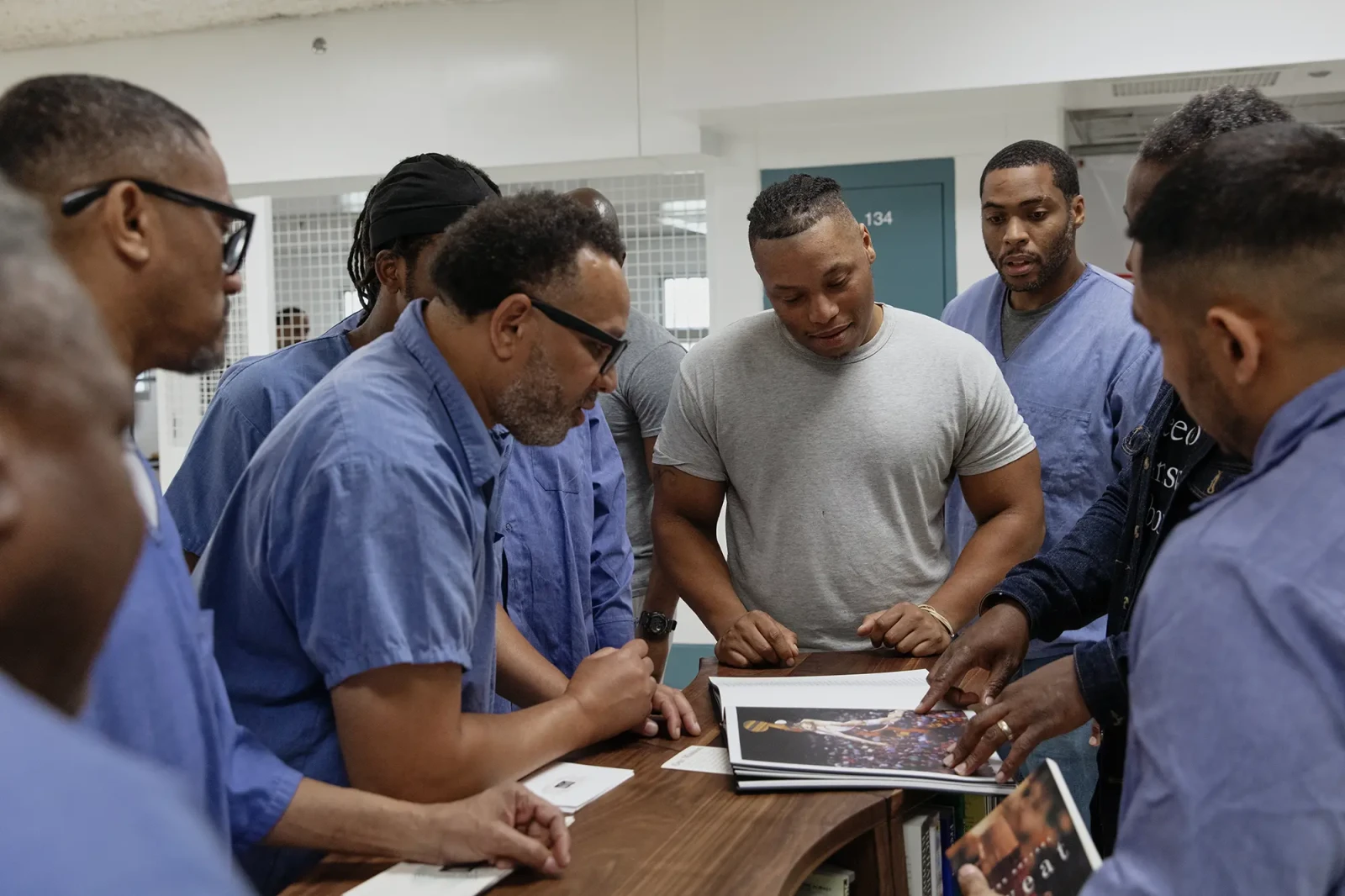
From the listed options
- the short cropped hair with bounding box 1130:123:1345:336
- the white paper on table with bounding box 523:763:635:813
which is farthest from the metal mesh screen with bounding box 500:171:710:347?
the short cropped hair with bounding box 1130:123:1345:336

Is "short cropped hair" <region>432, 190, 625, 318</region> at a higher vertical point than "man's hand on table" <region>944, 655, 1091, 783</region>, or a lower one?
higher

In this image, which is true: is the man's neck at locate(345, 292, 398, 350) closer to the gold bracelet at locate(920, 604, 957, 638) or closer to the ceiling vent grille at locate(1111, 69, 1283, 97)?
the gold bracelet at locate(920, 604, 957, 638)

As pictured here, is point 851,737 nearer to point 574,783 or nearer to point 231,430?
point 574,783

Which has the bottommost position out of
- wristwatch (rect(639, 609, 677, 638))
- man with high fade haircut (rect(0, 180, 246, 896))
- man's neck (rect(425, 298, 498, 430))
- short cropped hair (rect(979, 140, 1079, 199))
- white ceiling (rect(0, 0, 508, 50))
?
wristwatch (rect(639, 609, 677, 638))

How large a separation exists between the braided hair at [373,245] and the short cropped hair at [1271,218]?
1503mm

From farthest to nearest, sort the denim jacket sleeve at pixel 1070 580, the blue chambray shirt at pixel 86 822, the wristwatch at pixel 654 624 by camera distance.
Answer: the wristwatch at pixel 654 624, the denim jacket sleeve at pixel 1070 580, the blue chambray shirt at pixel 86 822

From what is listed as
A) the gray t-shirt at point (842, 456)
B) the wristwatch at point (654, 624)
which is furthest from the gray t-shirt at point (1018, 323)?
the wristwatch at point (654, 624)

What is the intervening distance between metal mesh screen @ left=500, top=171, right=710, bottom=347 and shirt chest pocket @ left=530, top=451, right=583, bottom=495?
3.47 meters

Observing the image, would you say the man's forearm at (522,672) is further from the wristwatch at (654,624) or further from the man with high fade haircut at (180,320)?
the wristwatch at (654,624)

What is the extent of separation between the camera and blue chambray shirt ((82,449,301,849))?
1.13m

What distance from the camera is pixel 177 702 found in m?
1.17

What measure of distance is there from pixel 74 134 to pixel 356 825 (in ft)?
2.75

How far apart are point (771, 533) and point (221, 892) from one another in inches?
83.5

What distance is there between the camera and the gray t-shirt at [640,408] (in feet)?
10.6
